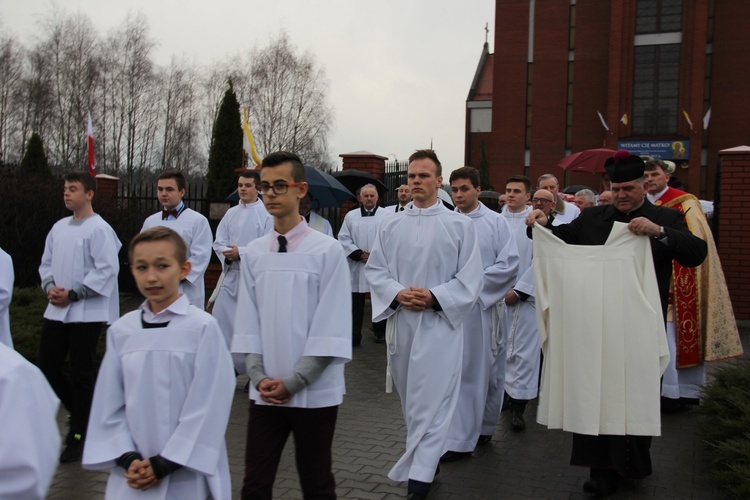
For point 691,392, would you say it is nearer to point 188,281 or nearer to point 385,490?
point 385,490

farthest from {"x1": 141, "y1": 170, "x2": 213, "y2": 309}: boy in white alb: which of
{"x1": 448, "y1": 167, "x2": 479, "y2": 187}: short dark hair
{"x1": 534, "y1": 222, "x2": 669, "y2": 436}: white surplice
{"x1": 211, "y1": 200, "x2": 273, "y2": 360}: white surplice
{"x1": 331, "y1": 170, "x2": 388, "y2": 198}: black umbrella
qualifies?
Result: {"x1": 331, "y1": 170, "x2": 388, "y2": 198}: black umbrella

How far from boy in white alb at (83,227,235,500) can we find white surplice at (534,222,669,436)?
109 inches

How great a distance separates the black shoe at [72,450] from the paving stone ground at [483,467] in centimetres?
8

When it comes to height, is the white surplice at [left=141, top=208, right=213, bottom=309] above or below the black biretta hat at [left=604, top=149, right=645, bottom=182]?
below

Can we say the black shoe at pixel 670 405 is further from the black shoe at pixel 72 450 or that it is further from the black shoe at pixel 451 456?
the black shoe at pixel 72 450

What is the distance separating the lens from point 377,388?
8727 mm

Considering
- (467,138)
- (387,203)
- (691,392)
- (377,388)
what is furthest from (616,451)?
(467,138)

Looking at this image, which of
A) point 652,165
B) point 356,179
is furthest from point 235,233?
A: point 356,179

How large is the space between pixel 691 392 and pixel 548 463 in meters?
2.42

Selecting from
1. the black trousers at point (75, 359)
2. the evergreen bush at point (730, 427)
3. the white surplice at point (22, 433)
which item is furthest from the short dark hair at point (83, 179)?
the evergreen bush at point (730, 427)

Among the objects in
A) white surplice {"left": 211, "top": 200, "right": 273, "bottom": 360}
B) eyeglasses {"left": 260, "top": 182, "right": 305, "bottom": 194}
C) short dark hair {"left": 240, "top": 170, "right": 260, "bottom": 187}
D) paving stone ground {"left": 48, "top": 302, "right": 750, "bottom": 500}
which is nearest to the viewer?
eyeglasses {"left": 260, "top": 182, "right": 305, "bottom": 194}

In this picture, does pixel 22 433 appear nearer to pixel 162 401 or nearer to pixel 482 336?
pixel 162 401

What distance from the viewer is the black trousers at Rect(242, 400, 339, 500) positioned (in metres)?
3.83

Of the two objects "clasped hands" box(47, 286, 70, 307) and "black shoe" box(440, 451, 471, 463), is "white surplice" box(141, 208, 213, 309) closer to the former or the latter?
"clasped hands" box(47, 286, 70, 307)
